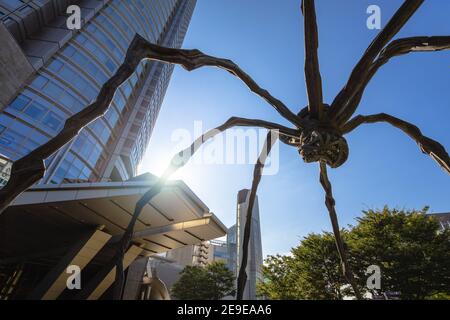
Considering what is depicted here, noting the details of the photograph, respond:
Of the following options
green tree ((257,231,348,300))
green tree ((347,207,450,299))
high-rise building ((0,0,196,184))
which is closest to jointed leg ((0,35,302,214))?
high-rise building ((0,0,196,184))

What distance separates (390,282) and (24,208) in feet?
63.2

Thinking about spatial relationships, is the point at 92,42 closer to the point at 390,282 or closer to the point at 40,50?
the point at 40,50

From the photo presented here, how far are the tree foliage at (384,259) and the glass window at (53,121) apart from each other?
22.7m

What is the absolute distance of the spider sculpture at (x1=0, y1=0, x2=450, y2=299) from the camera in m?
2.48

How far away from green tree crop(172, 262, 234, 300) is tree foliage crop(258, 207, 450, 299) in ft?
39.4

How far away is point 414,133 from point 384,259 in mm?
14324

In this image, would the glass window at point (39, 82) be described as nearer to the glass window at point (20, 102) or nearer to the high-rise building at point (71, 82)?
the high-rise building at point (71, 82)

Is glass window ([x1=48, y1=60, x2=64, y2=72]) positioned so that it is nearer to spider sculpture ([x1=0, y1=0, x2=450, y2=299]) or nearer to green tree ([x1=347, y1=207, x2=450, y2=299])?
spider sculpture ([x1=0, y1=0, x2=450, y2=299])

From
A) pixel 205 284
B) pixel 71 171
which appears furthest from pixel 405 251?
pixel 71 171

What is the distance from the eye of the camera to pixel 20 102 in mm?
19406

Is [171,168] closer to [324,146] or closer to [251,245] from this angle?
[324,146]
